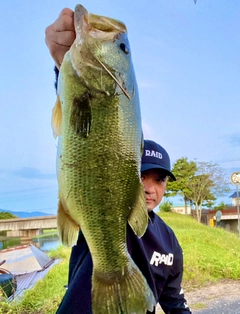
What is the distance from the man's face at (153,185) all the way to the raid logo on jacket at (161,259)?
0.28m

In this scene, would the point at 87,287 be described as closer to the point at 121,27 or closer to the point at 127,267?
the point at 127,267

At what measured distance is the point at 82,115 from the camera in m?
1.35

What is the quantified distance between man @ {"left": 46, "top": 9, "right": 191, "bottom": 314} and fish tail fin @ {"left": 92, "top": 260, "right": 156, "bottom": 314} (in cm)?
34

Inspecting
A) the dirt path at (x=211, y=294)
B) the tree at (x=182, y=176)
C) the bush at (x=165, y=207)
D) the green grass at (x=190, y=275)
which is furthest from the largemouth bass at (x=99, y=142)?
the tree at (x=182, y=176)

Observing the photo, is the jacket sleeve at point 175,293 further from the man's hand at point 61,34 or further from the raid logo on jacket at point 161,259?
the man's hand at point 61,34

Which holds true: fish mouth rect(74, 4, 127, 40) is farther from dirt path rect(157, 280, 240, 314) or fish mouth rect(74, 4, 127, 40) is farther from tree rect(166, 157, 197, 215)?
tree rect(166, 157, 197, 215)

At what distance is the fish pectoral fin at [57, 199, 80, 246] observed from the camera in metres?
1.40

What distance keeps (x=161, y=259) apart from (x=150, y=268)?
154mm

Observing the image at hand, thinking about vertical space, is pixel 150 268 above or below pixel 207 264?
above

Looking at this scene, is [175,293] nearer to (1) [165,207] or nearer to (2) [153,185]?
(2) [153,185]

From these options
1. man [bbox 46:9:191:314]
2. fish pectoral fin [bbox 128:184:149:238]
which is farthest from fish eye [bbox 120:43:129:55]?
fish pectoral fin [bbox 128:184:149:238]

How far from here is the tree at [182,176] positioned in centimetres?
3544

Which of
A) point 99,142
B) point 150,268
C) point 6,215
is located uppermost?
point 99,142

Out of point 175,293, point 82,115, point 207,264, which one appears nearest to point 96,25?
point 82,115
